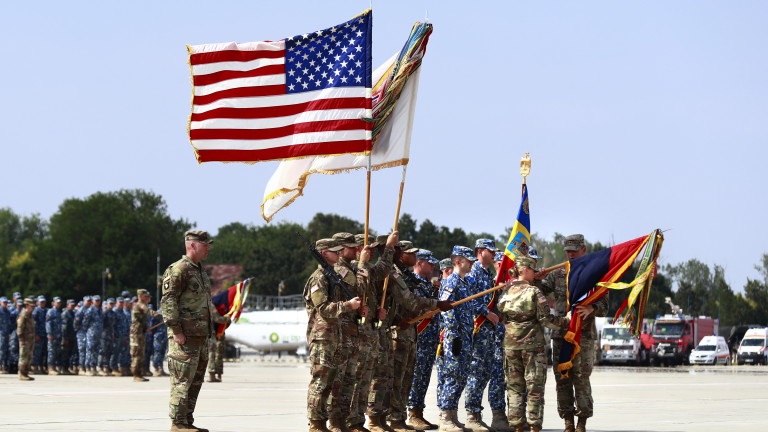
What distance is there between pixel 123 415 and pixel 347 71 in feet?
18.7

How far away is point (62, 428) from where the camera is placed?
13.3 meters

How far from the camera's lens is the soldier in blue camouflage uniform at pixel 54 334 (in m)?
29.8

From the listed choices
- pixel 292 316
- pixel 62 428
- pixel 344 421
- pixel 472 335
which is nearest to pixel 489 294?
pixel 472 335

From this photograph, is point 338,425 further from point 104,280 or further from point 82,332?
point 104,280

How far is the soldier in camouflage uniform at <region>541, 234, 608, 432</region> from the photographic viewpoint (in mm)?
12781

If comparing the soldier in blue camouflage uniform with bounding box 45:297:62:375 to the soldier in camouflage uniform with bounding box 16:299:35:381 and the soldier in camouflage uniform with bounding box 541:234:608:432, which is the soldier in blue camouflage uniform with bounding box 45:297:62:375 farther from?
the soldier in camouflage uniform with bounding box 541:234:608:432

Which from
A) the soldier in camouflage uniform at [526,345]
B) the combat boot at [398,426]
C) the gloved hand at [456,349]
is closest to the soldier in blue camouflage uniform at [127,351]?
the combat boot at [398,426]

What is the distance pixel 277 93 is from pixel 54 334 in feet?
63.2

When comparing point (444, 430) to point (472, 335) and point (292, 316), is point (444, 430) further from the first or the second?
point (292, 316)

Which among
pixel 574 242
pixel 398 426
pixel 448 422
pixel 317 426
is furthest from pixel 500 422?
pixel 317 426

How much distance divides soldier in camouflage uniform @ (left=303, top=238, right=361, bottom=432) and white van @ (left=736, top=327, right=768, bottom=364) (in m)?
50.7

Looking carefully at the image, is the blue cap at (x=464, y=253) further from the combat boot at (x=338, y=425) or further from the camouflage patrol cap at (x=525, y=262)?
the combat boot at (x=338, y=425)

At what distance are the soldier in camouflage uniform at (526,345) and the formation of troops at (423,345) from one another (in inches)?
0.4

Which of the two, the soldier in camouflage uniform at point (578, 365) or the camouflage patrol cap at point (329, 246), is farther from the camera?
the soldier in camouflage uniform at point (578, 365)
